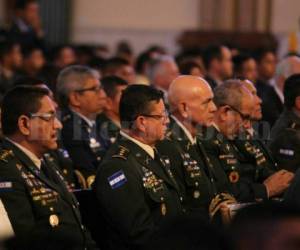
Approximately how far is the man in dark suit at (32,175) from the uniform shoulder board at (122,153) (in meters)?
0.36

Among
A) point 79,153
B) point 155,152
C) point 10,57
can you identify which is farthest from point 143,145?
point 10,57

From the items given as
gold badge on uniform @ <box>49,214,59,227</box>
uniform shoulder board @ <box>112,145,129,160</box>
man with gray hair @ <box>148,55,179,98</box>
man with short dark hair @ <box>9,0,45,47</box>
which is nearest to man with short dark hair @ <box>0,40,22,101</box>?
man with short dark hair @ <box>9,0,45,47</box>

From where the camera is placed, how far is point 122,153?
536 centimetres

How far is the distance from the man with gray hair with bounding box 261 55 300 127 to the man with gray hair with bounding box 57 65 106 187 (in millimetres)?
1726

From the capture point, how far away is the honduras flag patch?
5.18 m

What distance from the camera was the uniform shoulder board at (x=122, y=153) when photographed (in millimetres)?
5316

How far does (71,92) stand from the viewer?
7.09 meters

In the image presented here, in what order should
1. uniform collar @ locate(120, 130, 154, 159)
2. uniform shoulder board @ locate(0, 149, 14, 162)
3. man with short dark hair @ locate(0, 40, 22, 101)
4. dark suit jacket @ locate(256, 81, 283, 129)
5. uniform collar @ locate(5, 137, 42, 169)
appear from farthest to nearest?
1. man with short dark hair @ locate(0, 40, 22, 101)
2. dark suit jacket @ locate(256, 81, 283, 129)
3. uniform collar @ locate(120, 130, 154, 159)
4. uniform collar @ locate(5, 137, 42, 169)
5. uniform shoulder board @ locate(0, 149, 14, 162)

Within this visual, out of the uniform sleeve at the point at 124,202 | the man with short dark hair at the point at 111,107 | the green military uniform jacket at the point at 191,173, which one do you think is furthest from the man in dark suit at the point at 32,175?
the man with short dark hair at the point at 111,107

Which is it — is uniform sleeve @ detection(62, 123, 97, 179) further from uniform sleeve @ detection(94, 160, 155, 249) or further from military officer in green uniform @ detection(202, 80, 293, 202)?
uniform sleeve @ detection(94, 160, 155, 249)

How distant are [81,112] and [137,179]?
195 centimetres

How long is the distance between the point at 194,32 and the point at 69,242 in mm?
12012

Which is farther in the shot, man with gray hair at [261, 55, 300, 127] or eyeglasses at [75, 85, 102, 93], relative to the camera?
man with gray hair at [261, 55, 300, 127]

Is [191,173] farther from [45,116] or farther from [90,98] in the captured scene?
[90,98]
